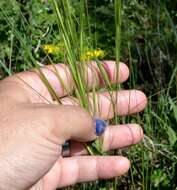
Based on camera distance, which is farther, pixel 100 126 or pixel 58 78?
pixel 58 78

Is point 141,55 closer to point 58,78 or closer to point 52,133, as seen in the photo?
point 58,78

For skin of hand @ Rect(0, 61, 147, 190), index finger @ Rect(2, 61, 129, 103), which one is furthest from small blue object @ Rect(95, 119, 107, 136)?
index finger @ Rect(2, 61, 129, 103)

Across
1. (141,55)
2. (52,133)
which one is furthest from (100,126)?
(141,55)

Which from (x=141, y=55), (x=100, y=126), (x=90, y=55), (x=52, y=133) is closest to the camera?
(x=52, y=133)

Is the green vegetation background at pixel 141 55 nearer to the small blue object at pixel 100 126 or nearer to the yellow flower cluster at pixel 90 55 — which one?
the yellow flower cluster at pixel 90 55

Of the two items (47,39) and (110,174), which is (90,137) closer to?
(110,174)

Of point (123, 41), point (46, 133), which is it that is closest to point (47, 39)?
point (123, 41)
